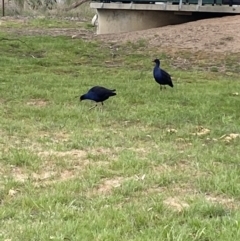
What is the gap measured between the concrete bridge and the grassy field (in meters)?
6.77

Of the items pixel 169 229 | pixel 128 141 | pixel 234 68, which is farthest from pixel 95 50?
pixel 169 229

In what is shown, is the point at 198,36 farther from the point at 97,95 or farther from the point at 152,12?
the point at 97,95

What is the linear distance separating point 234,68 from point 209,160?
8445 mm

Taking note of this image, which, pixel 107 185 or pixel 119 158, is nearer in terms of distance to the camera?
pixel 107 185

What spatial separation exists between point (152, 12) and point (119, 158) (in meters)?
14.6

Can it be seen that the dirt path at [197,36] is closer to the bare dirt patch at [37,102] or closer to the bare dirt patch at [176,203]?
the bare dirt patch at [37,102]

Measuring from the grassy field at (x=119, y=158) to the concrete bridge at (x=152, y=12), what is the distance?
6.77 meters

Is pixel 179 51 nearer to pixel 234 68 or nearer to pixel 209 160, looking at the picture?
pixel 234 68

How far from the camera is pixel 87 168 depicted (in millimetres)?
5961

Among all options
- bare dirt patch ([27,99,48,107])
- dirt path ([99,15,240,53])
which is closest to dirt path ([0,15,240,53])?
dirt path ([99,15,240,53])

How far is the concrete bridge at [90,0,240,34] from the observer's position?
19.4 meters

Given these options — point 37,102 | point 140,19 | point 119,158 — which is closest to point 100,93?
point 37,102

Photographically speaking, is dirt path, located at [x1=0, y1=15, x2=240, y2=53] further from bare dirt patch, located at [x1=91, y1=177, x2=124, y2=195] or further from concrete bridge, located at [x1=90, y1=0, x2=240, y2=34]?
bare dirt patch, located at [x1=91, y1=177, x2=124, y2=195]

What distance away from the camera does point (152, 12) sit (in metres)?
20.4
